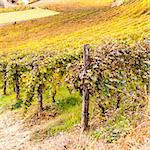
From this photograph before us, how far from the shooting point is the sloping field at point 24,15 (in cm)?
6197

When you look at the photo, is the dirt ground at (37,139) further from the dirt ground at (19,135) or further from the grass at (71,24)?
the grass at (71,24)

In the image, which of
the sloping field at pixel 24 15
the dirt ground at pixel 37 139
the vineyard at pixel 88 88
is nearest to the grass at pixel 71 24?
the sloping field at pixel 24 15

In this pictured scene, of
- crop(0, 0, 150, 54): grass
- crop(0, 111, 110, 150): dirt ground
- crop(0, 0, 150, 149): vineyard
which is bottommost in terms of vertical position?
crop(0, 0, 150, 54): grass

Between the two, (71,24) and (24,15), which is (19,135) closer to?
(71,24)

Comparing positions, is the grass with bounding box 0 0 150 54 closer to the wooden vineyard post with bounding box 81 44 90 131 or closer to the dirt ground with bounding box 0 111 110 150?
the dirt ground with bounding box 0 111 110 150

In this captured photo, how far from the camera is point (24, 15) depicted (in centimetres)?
6384

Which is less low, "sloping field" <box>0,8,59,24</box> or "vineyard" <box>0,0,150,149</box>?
"vineyard" <box>0,0,150,149</box>

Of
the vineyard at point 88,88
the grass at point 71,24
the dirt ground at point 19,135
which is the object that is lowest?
the grass at point 71,24

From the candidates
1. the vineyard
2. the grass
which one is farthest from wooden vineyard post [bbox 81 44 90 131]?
the grass

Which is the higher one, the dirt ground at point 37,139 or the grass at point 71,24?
the dirt ground at point 37,139

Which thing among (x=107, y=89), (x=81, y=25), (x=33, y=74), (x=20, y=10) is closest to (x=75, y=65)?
(x=107, y=89)

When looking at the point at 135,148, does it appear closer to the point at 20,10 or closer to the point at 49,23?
the point at 49,23

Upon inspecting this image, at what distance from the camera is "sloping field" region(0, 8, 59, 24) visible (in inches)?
2440

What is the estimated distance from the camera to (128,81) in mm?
11039
